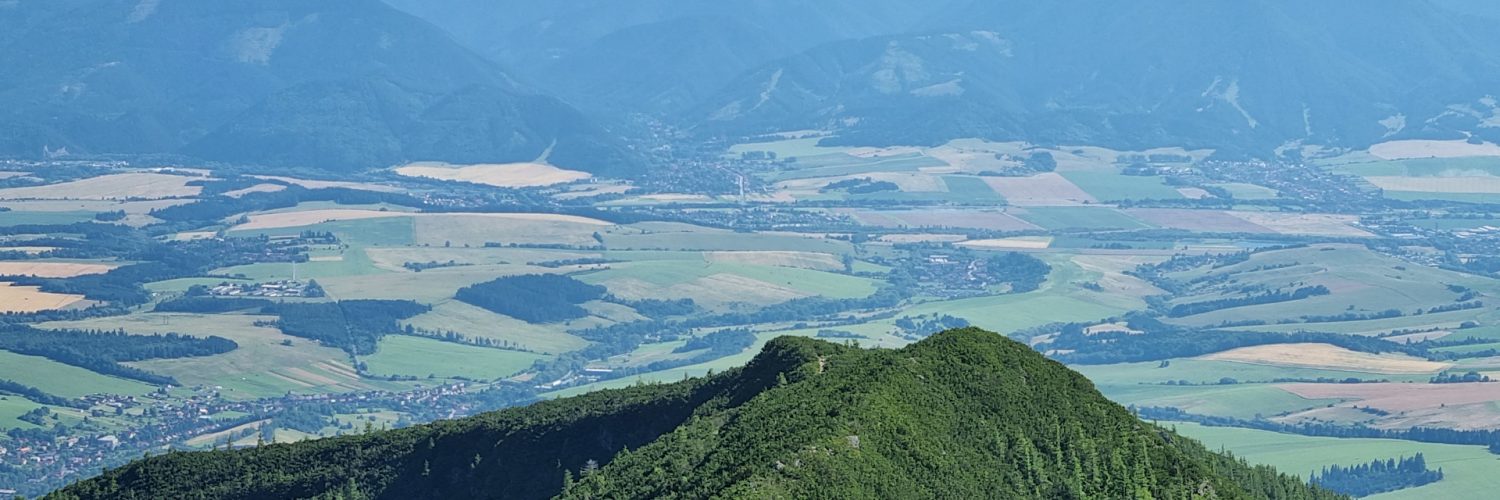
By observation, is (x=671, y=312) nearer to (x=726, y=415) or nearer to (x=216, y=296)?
(x=216, y=296)

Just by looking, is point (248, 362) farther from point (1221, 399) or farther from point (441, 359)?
point (1221, 399)

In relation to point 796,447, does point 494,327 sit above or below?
above

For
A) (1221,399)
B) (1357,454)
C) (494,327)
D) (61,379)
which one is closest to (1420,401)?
(1221,399)

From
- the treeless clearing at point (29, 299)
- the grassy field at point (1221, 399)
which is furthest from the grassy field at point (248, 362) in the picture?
the grassy field at point (1221, 399)

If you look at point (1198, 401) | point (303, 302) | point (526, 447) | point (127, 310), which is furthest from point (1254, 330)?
point (526, 447)

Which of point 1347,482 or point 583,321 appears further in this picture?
point 583,321

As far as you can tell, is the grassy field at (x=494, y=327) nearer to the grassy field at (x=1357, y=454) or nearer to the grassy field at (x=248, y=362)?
the grassy field at (x=248, y=362)
